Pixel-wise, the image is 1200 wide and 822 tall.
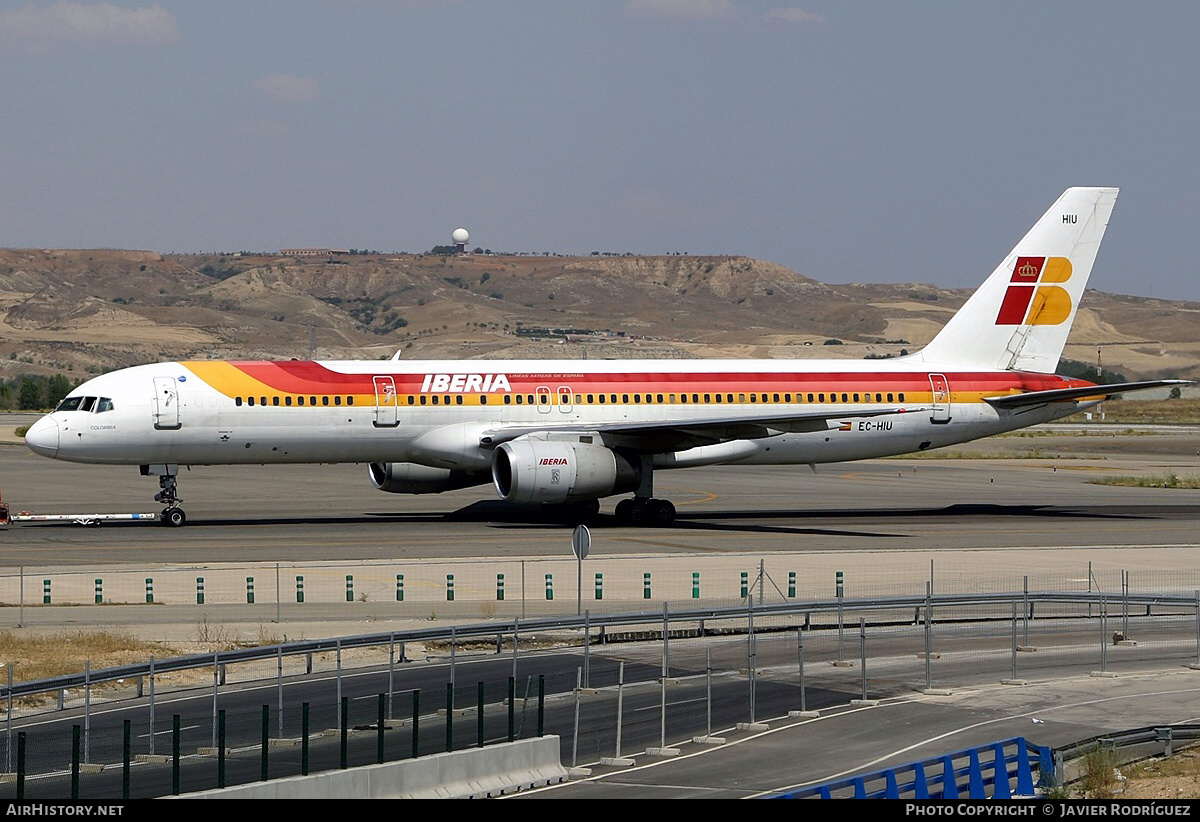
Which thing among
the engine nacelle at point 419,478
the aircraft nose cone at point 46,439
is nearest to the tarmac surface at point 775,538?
the engine nacelle at point 419,478

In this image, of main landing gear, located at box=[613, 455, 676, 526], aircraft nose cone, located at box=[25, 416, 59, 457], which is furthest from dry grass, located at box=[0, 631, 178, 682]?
main landing gear, located at box=[613, 455, 676, 526]

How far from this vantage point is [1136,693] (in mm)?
25734

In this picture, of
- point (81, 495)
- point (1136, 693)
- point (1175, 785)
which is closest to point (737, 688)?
point (1136, 693)

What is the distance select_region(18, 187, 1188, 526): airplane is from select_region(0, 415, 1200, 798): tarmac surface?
6.64 feet

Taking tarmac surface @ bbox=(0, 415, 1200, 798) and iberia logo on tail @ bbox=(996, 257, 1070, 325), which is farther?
iberia logo on tail @ bbox=(996, 257, 1070, 325)

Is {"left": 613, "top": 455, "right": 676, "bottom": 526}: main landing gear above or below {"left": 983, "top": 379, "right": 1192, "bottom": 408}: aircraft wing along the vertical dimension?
below

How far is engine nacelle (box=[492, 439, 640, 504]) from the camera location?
46.5 m

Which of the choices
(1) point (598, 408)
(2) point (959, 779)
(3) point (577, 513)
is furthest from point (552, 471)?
(2) point (959, 779)

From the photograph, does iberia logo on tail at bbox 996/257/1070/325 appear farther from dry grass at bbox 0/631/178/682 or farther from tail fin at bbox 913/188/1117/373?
dry grass at bbox 0/631/178/682

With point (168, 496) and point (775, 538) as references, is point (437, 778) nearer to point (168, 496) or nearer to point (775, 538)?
point (775, 538)

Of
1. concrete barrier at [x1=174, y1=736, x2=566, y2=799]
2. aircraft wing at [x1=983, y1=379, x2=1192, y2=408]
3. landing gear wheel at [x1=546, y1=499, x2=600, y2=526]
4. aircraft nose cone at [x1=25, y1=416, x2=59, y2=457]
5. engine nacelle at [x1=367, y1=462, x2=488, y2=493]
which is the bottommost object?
concrete barrier at [x1=174, y1=736, x2=566, y2=799]

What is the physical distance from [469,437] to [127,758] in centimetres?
3145
